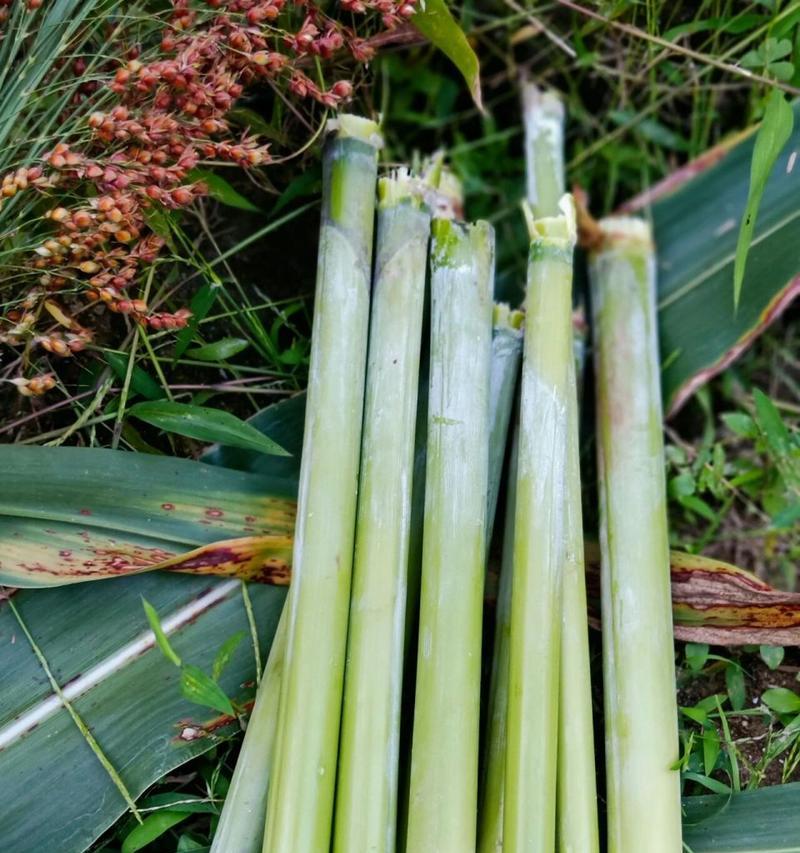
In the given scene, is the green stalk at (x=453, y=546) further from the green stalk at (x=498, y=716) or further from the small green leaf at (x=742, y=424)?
the small green leaf at (x=742, y=424)

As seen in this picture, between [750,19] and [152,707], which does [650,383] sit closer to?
[750,19]

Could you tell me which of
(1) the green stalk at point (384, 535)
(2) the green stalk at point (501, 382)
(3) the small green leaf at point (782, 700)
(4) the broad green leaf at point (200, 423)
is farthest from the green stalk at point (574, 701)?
(4) the broad green leaf at point (200, 423)

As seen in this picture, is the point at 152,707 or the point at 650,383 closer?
the point at 152,707

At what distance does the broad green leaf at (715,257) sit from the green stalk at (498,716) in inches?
16.4

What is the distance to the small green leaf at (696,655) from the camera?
130cm

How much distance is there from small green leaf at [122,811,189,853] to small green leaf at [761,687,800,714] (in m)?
0.87

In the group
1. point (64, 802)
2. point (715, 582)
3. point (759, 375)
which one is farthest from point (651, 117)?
point (64, 802)

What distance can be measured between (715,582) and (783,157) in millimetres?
722

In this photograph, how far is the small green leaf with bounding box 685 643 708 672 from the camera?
130 centimetres

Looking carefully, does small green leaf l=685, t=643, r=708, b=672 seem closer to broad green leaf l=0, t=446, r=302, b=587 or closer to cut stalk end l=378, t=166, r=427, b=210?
broad green leaf l=0, t=446, r=302, b=587

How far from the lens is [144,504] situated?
1195 millimetres

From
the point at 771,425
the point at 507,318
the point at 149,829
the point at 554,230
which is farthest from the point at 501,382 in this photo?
the point at 149,829

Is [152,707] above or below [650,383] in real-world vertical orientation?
below

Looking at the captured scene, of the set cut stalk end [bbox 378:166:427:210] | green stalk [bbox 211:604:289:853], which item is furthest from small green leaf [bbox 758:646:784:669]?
cut stalk end [bbox 378:166:427:210]
